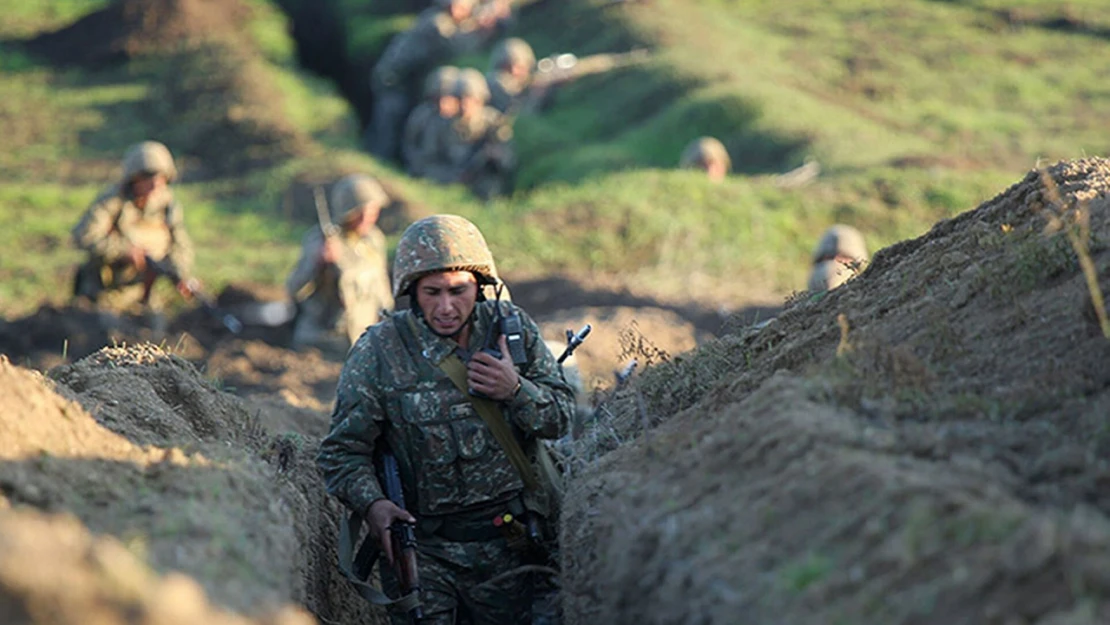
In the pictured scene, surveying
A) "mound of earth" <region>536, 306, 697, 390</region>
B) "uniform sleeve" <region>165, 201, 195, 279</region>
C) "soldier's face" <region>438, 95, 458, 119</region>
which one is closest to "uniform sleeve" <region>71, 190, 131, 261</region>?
"uniform sleeve" <region>165, 201, 195, 279</region>

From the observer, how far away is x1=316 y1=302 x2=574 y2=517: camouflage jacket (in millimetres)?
5977

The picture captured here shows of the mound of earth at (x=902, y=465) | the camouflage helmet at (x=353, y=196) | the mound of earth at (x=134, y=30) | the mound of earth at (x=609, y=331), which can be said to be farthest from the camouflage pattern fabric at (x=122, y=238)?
the mound of earth at (x=134, y=30)

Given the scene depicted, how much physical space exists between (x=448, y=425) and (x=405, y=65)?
2204 centimetres

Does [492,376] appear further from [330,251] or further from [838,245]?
[330,251]

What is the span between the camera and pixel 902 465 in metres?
4.24

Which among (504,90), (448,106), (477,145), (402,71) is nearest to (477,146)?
(477,145)

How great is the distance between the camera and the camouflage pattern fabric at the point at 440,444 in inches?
235

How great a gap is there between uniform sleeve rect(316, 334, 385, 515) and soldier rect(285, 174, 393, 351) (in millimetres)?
6854

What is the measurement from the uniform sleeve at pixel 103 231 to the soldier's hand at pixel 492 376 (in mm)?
8635

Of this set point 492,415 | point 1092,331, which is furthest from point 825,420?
point 492,415

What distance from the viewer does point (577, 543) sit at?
5430mm

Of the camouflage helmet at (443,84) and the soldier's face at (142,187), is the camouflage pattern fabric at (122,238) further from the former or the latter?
the camouflage helmet at (443,84)

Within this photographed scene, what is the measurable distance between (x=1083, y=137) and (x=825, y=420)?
1996 centimetres

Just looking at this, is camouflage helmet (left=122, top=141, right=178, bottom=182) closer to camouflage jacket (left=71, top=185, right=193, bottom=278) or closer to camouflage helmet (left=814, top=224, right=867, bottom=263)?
camouflage jacket (left=71, top=185, right=193, bottom=278)
